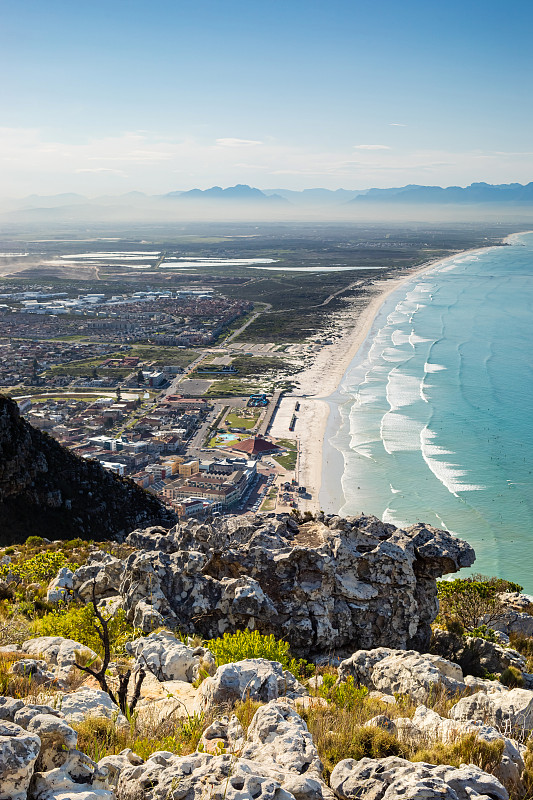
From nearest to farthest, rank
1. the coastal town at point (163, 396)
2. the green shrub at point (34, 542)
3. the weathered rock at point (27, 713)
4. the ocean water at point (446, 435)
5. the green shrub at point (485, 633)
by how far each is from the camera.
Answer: the weathered rock at point (27, 713) → the green shrub at point (485, 633) → the green shrub at point (34, 542) → the ocean water at point (446, 435) → the coastal town at point (163, 396)

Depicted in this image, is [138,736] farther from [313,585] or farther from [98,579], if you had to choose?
[98,579]

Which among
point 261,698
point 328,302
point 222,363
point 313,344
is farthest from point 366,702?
point 328,302

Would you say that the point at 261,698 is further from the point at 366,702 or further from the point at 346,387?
the point at 346,387

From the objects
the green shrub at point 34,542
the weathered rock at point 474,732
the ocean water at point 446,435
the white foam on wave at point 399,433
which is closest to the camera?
the weathered rock at point 474,732

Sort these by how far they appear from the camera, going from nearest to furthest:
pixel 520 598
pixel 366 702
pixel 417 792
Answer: pixel 417 792
pixel 366 702
pixel 520 598

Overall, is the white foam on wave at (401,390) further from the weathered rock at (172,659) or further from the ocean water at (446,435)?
the weathered rock at (172,659)

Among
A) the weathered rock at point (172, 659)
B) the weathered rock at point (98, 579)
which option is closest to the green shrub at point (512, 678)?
the weathered rock at point (172, 659)
